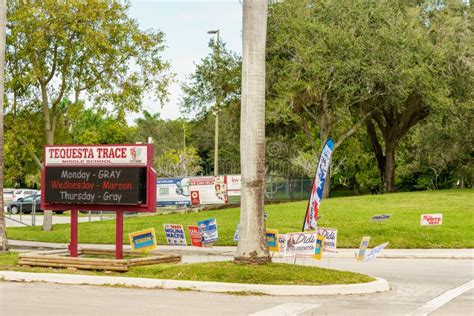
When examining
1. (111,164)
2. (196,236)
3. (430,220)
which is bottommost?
(196,236)

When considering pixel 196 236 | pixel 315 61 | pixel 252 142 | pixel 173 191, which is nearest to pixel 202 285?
pixel 252 142

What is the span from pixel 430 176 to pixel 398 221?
39.3m

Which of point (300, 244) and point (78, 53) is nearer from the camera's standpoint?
point (300, 244)

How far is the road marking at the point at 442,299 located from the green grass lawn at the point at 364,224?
27.8 ft

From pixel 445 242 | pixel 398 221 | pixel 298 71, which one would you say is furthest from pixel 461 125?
pixel 445 242

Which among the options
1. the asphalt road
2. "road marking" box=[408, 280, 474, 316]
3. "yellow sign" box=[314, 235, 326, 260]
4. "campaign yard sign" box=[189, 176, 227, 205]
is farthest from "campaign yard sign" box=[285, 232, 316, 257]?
"campaign yard sign" box=[189, 176, 227, 205]

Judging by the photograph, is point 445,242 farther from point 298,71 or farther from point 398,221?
point 298,71

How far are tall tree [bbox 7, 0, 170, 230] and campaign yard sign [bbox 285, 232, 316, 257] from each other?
1612 cm

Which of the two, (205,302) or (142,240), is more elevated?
(142,240)

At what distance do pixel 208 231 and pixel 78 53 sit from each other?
13.4 meters

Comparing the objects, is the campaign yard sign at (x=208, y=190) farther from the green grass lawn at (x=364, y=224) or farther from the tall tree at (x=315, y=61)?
the green grass lawn at (x=364, y=224)

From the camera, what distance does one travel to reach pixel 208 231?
768 inches

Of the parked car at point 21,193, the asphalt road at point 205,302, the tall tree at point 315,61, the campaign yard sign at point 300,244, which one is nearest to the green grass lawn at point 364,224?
the tall tree at point 315,61

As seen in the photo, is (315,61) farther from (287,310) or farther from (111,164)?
(287,310)
